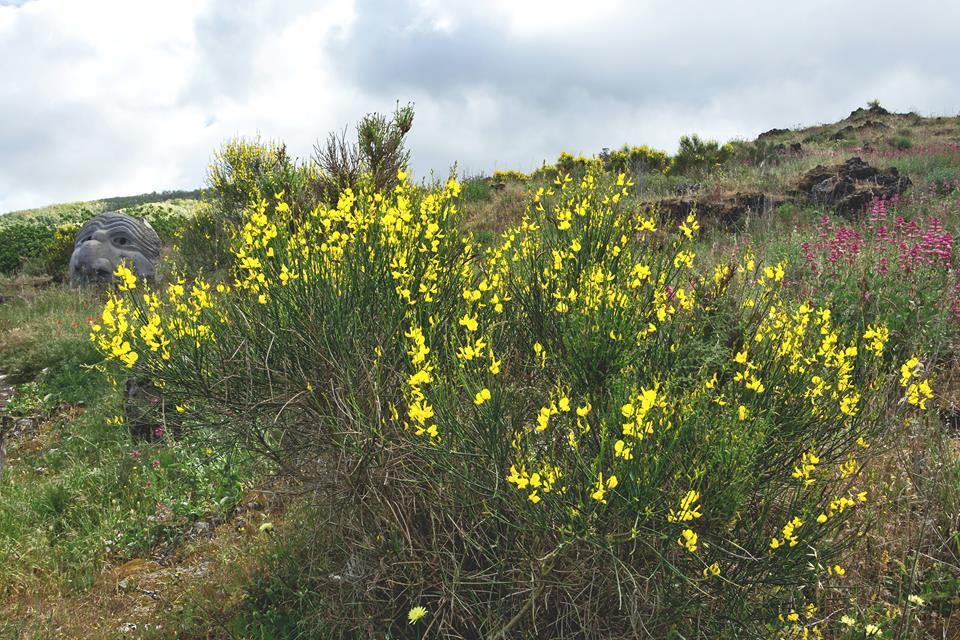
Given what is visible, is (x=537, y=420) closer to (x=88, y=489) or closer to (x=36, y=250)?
(x=88, y=489)

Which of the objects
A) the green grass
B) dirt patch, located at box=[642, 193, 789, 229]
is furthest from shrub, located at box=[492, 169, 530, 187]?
the green grass

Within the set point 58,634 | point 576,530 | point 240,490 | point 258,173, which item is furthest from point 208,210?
point 576,530

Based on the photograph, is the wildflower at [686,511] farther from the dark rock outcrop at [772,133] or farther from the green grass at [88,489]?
the dark rock outcrop at [772,133]

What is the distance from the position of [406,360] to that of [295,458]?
2.92 feet

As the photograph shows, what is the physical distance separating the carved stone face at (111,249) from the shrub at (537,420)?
1169 cm

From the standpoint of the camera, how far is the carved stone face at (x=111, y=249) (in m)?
13.6

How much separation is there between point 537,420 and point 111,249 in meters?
14.2

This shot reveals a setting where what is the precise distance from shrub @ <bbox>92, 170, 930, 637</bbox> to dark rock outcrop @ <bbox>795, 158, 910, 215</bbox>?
846 centimetres

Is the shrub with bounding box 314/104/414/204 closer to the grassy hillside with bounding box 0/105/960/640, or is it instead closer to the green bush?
the grassy hillside with bounding box 0/105/960/640

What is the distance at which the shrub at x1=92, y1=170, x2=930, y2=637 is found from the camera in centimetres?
234

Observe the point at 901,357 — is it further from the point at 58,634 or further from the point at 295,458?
the point at 58,634

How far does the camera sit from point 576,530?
7.55 feet

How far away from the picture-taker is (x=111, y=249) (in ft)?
45.8

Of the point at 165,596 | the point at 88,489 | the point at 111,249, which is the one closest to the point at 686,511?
the point at 165,596
